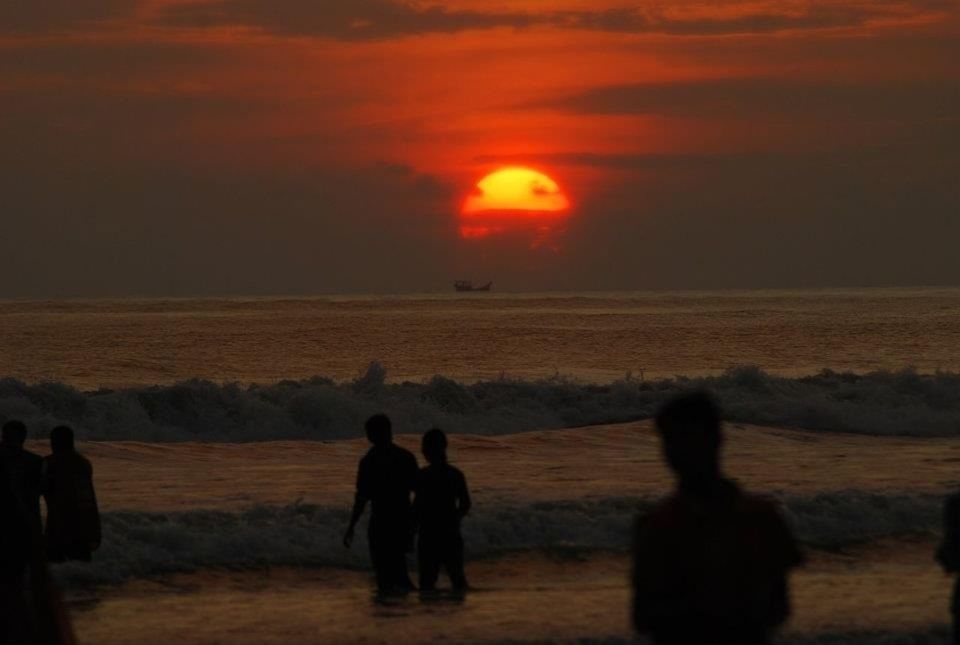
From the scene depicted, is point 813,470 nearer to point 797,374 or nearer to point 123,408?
point 123,408

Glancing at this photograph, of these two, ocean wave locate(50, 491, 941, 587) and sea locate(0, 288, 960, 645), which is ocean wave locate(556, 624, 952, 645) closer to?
sea locate(0, 288, 960, 645)

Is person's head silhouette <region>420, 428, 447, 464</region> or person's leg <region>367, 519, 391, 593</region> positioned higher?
person's head silhouette <region>420, 428, 447, 464</region>

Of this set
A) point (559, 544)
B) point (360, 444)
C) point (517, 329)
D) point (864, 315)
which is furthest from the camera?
point (864, 315)

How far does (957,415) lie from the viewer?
33906 mm

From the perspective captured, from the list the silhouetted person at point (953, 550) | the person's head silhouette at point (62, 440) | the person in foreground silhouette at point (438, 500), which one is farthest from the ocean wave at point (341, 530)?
the silhouetted person at point (953, 550)

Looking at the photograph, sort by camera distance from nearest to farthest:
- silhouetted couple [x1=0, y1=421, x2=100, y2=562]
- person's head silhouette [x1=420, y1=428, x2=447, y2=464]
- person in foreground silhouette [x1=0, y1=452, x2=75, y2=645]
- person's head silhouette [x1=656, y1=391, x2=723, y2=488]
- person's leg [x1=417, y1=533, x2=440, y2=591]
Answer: person's head silhouette [x1=656, y1=391, x2=723, y2=488] → person in foreground silhouette [x1=0, y1=452, x2=75, y2=645] → person's head silhouette [x1=420, y1=428, x2=447, y2=464] → person's leg [x1=417, y1=533, x2=440, y2=591] → silhouetted couple [x1=0, y1=421, x2=100, y2=562]

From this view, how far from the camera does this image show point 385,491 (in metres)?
11.7

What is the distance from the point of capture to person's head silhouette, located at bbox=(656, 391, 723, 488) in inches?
153

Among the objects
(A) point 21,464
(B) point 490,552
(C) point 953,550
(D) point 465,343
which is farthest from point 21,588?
(D) point 465,343

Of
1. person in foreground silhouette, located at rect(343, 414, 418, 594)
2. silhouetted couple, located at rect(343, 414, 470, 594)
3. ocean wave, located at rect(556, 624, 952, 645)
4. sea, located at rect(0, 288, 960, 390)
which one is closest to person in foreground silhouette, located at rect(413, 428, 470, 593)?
silhouetted couple, located at rect(343, 414, 470, 594)

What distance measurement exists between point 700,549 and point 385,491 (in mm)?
7941

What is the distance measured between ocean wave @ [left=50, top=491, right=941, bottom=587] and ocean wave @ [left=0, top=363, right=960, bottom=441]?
16.2 m

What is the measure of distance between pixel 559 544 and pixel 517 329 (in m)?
74.3

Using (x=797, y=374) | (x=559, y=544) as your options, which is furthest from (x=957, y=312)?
(x=559, y=544)
